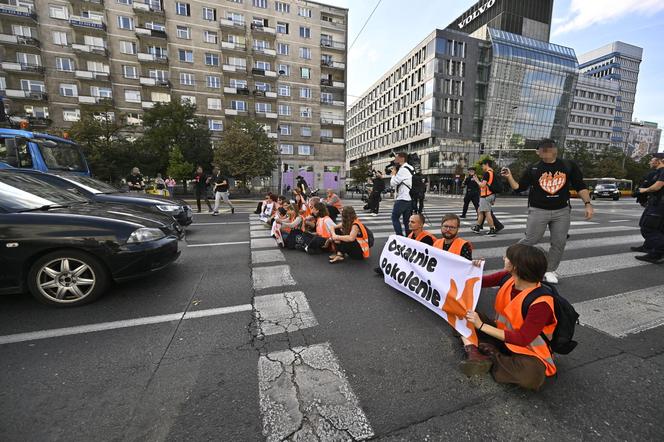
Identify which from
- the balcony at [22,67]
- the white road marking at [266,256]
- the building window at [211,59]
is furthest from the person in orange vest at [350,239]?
the balcony at [22,67]

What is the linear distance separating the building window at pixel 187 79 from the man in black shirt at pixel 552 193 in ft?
135

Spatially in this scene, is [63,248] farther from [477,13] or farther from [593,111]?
[593,111]

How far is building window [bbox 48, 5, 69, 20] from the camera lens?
32.4m

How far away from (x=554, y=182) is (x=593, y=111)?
334 ft

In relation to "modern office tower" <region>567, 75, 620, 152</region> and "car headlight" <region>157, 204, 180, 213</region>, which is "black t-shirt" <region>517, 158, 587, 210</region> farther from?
"modern office tower" <region>567, 75, 620, 152</region>

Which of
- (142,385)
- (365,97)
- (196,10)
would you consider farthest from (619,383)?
(365,97)

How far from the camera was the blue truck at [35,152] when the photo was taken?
23.0 feet

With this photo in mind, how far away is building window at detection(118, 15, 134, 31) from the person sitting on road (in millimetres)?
45937

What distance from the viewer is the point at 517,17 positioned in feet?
215

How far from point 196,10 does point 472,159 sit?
A: 173 ft

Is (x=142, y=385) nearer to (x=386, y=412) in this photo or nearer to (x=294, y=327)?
(x=294, y=327)

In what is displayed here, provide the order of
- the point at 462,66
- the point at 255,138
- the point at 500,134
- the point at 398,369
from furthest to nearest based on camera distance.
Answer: the point at 500,134, the point at 462,66, the point at 255,138, the point at 398,369

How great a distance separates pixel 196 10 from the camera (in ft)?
116

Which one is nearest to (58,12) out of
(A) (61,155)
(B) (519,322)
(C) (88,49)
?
(C) (88,49)
